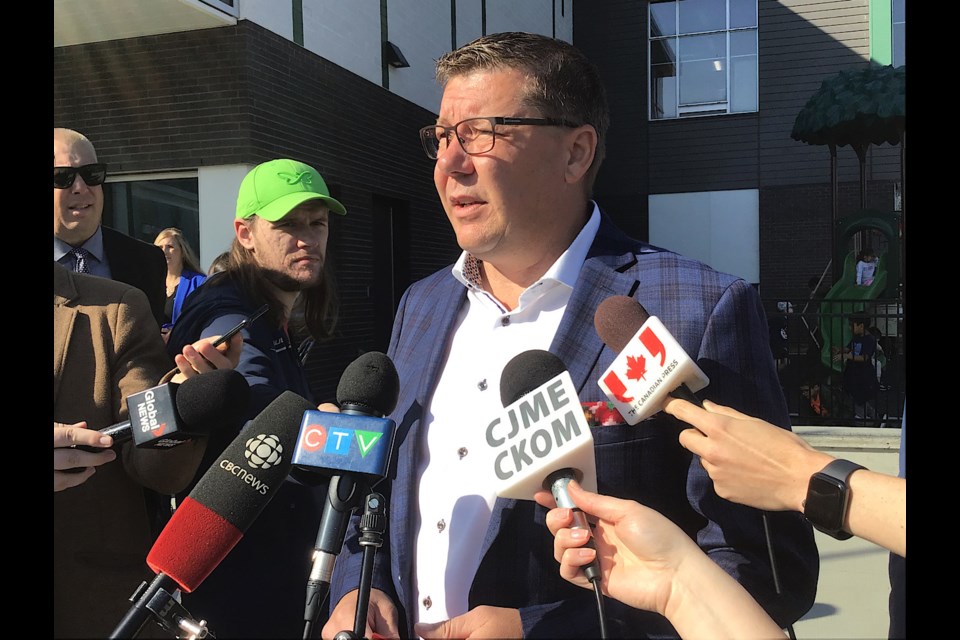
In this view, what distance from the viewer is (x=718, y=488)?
123cm

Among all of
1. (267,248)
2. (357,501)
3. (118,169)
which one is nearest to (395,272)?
(118,169)

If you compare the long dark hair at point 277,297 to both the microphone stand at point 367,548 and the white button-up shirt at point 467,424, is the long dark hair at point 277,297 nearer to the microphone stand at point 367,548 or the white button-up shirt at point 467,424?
the white button-up shirt at point 467,424

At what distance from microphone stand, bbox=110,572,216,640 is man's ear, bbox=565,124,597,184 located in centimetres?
131

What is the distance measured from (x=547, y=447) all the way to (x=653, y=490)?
1.53 feet

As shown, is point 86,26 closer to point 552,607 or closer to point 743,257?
point 552,607

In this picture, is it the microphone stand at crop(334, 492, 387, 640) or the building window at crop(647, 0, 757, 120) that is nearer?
the microphone stand at crop(334, 492, 387, 640)

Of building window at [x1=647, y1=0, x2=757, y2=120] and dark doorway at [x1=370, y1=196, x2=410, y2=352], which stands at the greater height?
building window at [x1=647, y1=0, x2=757, y2=120]

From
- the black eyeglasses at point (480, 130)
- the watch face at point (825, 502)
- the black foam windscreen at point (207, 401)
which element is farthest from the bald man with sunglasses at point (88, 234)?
the watch face at point (825, 502)

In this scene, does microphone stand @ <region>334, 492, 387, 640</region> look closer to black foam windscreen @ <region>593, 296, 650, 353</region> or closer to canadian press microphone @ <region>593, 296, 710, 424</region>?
canadian press microphone @ <region>593, 296, 710, 424</region>

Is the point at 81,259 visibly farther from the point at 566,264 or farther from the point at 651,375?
the point at 651,375

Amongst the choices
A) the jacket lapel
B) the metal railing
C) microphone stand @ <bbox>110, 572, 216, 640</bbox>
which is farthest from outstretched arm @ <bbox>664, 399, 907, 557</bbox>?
the metal railing

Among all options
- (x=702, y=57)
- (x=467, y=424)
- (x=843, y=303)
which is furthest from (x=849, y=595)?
(x=702, y=57)

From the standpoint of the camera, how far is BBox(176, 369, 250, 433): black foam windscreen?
55.2 inches
